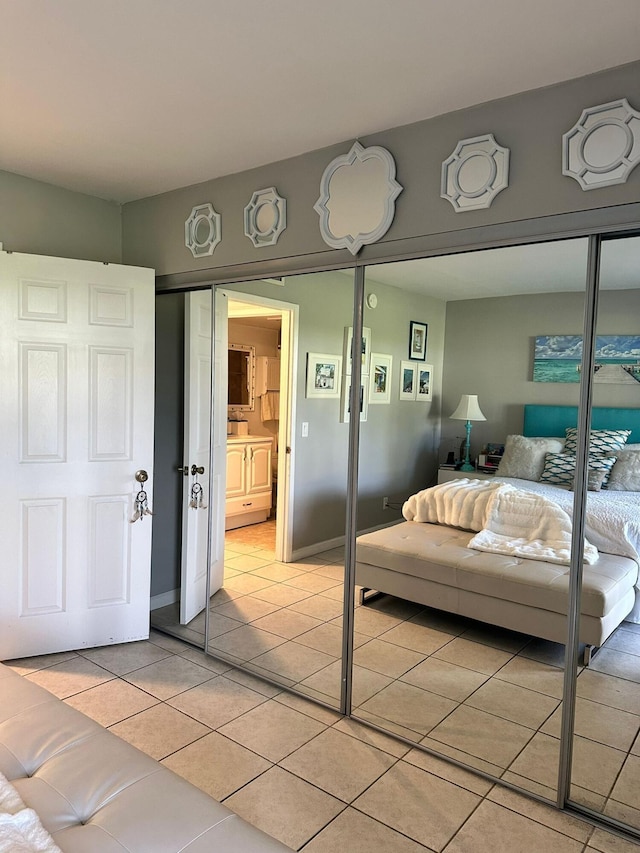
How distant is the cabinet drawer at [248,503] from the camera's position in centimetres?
309

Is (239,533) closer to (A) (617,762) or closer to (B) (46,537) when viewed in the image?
(B) (46,537)

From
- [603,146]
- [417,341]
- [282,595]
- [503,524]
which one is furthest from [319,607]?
[603,146]

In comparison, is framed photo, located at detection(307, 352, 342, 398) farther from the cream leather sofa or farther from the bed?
the cream leather sofa

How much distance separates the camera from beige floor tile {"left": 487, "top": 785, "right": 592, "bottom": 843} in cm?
201

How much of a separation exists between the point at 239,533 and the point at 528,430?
162cm

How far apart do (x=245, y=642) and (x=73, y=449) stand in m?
1.34

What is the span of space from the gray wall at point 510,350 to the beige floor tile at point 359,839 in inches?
52.7

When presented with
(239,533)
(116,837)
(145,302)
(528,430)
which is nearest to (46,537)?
(239,533)

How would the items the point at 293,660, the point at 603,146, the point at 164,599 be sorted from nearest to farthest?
1. the point at 603,146
2. the point at 293,660
3. the point at 164,599

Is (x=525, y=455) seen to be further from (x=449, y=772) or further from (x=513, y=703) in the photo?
(x=449, y=772)

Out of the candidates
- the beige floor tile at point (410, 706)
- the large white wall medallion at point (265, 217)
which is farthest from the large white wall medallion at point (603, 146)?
the beige floor tile at point (410, 706)

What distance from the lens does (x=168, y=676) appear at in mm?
3006

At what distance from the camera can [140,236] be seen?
3510 mm

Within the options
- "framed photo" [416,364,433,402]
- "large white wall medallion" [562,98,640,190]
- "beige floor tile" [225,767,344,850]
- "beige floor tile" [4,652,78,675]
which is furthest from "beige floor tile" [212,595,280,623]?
"large white wall medallion" [562,98,640,190]
